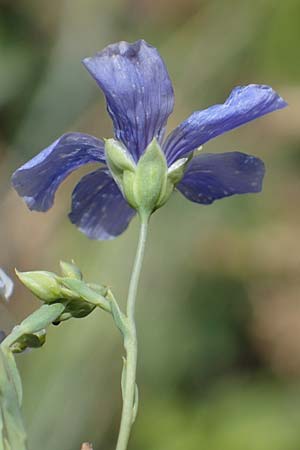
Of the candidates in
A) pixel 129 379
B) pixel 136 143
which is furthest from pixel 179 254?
pixel 129 379

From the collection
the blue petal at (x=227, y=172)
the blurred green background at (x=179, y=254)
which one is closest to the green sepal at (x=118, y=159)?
the blue petal at (x=227, y=172)

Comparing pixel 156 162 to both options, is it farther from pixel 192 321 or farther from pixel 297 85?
pixel 297 85

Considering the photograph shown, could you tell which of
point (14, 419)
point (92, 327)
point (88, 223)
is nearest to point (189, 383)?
point (92, 327)

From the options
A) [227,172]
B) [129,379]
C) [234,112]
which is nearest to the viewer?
[129,379]

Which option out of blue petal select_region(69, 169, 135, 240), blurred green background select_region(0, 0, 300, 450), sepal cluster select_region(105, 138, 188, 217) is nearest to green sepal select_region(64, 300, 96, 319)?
sepal cluster select_region(105, 138, 188, 217)

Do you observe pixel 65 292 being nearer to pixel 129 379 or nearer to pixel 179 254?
pixel 129 379

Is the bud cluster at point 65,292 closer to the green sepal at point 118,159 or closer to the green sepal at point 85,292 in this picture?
the green sepal at point 85,292

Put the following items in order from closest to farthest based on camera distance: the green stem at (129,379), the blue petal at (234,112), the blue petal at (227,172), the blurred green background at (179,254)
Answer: the green stem at (129,379) → the blue petal at (234,112) → the blue petal at (227,172) → the blurred green background at (179,254)
